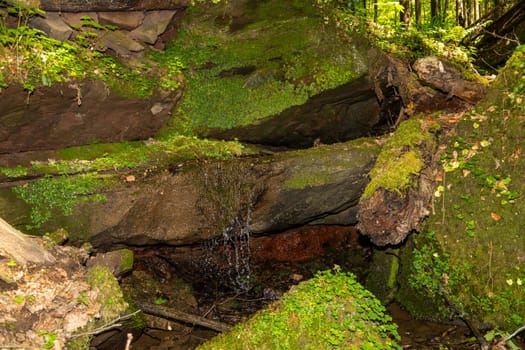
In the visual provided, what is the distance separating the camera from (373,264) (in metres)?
8.55

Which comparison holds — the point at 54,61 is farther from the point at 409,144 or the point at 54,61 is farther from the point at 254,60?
the point at 409,144

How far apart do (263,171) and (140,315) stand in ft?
11.1

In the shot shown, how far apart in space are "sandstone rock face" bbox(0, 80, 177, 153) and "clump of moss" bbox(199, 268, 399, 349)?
4634mm

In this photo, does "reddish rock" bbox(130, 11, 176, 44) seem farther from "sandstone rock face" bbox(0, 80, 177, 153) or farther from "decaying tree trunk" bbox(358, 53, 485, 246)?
"decaying tree trunk" bbox(358, 53, 485, 246)

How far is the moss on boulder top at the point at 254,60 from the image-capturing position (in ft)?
26.6

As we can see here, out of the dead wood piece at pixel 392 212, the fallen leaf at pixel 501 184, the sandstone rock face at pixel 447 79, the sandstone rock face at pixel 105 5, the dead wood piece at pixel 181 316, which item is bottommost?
the dead wood piece at pixel 181 316

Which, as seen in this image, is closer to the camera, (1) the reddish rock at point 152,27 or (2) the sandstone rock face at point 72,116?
(2) the sandstone rock face at point 72,116

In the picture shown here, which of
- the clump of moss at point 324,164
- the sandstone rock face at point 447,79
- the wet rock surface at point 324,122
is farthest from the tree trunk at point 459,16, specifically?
the clump of moss at point 324,164

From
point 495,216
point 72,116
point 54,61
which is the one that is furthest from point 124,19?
point 495,216

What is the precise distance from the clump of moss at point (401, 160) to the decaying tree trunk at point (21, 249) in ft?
16.6

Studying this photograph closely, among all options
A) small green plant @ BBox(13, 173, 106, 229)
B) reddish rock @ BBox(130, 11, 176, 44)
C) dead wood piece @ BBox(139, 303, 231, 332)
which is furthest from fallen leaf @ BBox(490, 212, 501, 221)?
reddish rock @ BBox(130, 11, 176, 44)

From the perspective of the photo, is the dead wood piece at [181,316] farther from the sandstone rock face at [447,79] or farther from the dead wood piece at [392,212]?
the sandstone rock face at [447,79]

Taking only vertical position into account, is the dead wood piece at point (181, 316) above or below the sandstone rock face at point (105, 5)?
below

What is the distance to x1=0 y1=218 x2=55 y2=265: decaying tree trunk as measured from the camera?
14.6 ft
